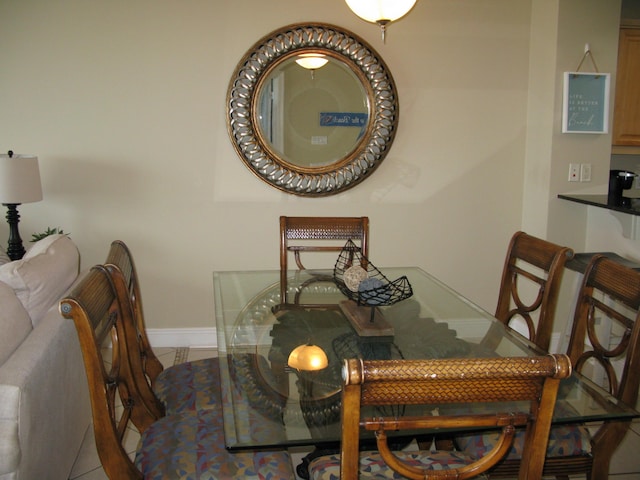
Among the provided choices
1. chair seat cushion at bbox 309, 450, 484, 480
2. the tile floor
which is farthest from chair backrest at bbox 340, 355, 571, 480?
the tile floor

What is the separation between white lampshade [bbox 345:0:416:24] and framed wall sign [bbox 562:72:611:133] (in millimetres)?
1728

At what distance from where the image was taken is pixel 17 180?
3020 millimetres

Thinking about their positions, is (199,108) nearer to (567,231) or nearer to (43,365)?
(43,365)

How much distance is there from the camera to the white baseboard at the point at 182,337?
3.82 metres

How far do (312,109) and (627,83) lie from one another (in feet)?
6.53

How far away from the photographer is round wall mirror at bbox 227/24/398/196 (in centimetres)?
357

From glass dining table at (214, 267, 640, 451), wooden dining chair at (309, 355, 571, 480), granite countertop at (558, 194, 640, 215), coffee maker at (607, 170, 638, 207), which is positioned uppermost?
coffee maker at (607, 170, 638, 207)

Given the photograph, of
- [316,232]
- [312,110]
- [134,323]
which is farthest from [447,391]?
[312,110]

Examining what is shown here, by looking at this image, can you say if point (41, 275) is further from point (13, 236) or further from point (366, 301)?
point (366, 301)

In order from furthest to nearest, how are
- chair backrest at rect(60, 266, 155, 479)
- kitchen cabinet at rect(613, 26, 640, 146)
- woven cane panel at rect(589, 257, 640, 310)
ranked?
kitchen cabinet at rect(613, 26, 640, 146), woven cane panel at rect(589, 257, 640, 310), chair backrest at rect(60, 266, 155, 479)

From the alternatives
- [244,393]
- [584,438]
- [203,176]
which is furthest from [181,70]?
[584,438]

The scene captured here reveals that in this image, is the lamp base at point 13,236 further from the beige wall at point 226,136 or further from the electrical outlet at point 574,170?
the electrical outlet at point 574,170

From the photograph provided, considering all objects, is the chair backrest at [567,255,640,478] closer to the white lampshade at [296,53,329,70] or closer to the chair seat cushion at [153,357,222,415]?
the chair seat cushion at [153,357,222,415]

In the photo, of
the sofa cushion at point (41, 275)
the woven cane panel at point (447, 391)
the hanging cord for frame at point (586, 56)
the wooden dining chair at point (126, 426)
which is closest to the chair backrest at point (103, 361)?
the wooden dining chair at point (126, 426)
